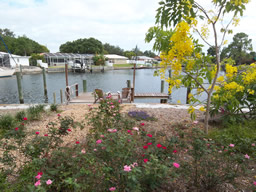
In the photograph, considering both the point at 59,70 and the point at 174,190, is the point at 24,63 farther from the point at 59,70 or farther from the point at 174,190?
the point at 174,190

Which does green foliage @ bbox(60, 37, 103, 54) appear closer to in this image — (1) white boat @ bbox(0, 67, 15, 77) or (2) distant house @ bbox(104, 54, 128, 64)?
(2) distant house @ bbox(104, 54, 128, 64)

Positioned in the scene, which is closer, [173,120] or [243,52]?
[173,120]

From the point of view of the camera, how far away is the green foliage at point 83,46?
204 ft

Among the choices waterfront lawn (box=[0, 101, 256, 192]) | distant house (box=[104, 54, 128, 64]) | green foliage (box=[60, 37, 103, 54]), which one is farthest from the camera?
distant house (box=[104, 54, 128, 64])


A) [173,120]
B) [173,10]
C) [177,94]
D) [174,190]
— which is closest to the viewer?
[174,190]

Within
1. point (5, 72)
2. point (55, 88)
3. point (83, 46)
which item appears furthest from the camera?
point (83, 46)

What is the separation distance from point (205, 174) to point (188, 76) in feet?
6.57

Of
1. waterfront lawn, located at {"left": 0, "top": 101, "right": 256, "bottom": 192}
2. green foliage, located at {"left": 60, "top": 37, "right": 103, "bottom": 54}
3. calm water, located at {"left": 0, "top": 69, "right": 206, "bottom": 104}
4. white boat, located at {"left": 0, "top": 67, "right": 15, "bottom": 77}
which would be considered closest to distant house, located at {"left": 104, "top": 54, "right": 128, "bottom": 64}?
green foliage, located at {"left": 60, "top": 37, "right": 103, "bottom": 54}

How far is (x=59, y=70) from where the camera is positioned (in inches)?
1490

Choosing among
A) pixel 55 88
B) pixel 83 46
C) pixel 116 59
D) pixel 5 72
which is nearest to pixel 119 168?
pixel 55 88

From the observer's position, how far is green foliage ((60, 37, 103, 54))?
62.2m

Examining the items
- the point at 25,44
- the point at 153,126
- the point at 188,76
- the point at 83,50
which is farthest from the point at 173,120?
the point at 83,50

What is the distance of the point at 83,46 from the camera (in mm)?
62375

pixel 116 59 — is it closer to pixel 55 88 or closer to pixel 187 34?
pixel 55 88
